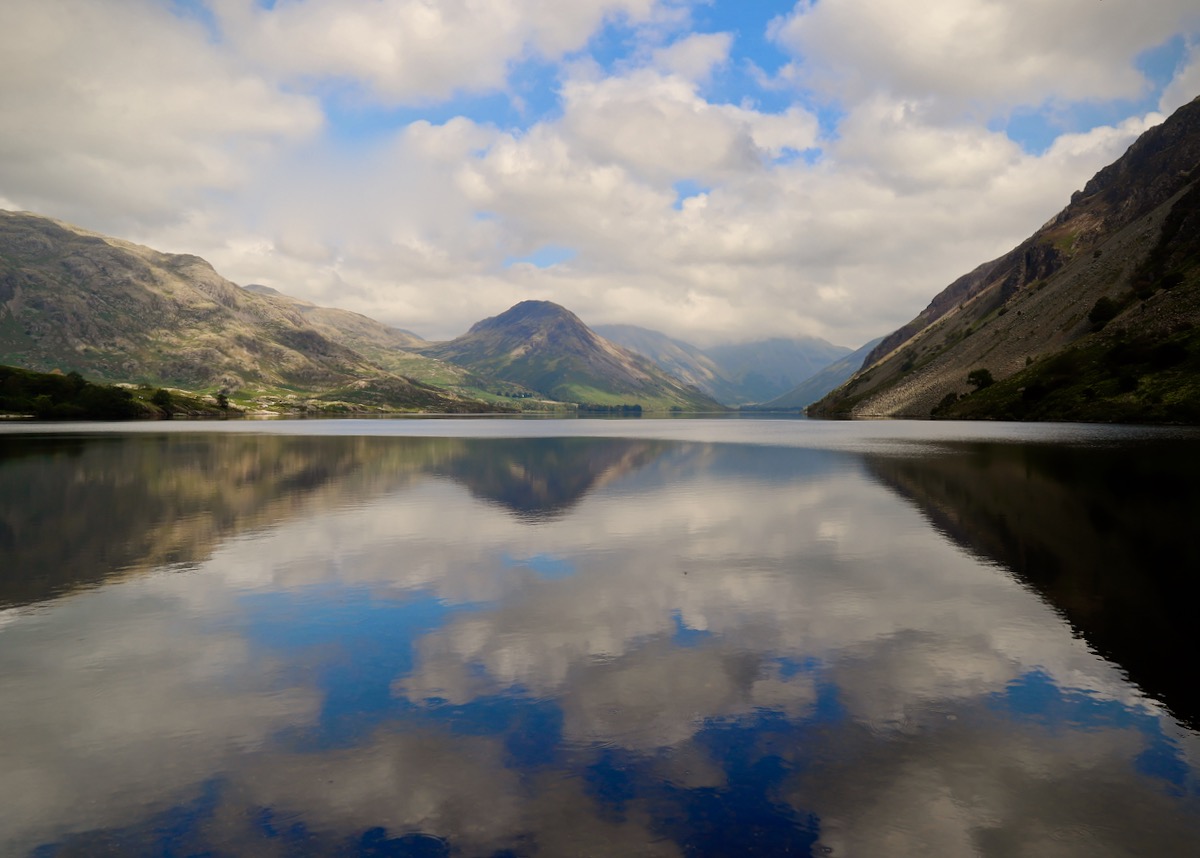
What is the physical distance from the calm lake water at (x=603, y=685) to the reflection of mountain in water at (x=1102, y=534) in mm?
216

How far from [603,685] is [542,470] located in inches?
2257

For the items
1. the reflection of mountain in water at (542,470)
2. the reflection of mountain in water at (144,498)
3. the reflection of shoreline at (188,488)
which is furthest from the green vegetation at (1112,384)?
the reflection of mountain in water at (144,498)

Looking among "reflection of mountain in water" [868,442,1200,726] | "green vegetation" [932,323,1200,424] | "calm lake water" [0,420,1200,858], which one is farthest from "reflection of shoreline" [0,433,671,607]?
"green vegetation" [932,323,1200,424]

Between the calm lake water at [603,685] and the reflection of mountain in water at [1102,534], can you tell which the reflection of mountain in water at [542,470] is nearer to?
the calm lake water at [603,685]

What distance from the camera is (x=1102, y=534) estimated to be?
3381 centimetres

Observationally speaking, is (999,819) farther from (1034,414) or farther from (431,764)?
(1034,414)

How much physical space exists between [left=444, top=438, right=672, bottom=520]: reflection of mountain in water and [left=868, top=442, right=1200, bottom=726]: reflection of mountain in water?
27335mm

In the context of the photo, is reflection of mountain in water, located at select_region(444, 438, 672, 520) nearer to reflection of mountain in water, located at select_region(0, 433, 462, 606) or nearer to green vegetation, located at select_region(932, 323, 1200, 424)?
reflection of mountain in water, located at select_region(0, 433, 462, 606)

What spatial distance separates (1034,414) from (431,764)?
7420 inches

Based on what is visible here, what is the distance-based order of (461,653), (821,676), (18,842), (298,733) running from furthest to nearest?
(461,653), (821,676), (298,733), (18,842)

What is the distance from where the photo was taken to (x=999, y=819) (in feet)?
37.1

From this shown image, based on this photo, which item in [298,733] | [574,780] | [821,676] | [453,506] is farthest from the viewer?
[453,506]

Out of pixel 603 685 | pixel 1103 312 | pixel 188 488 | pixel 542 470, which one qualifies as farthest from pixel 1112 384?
pixel 188 488

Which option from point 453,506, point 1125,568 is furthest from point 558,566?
point 1125,568
